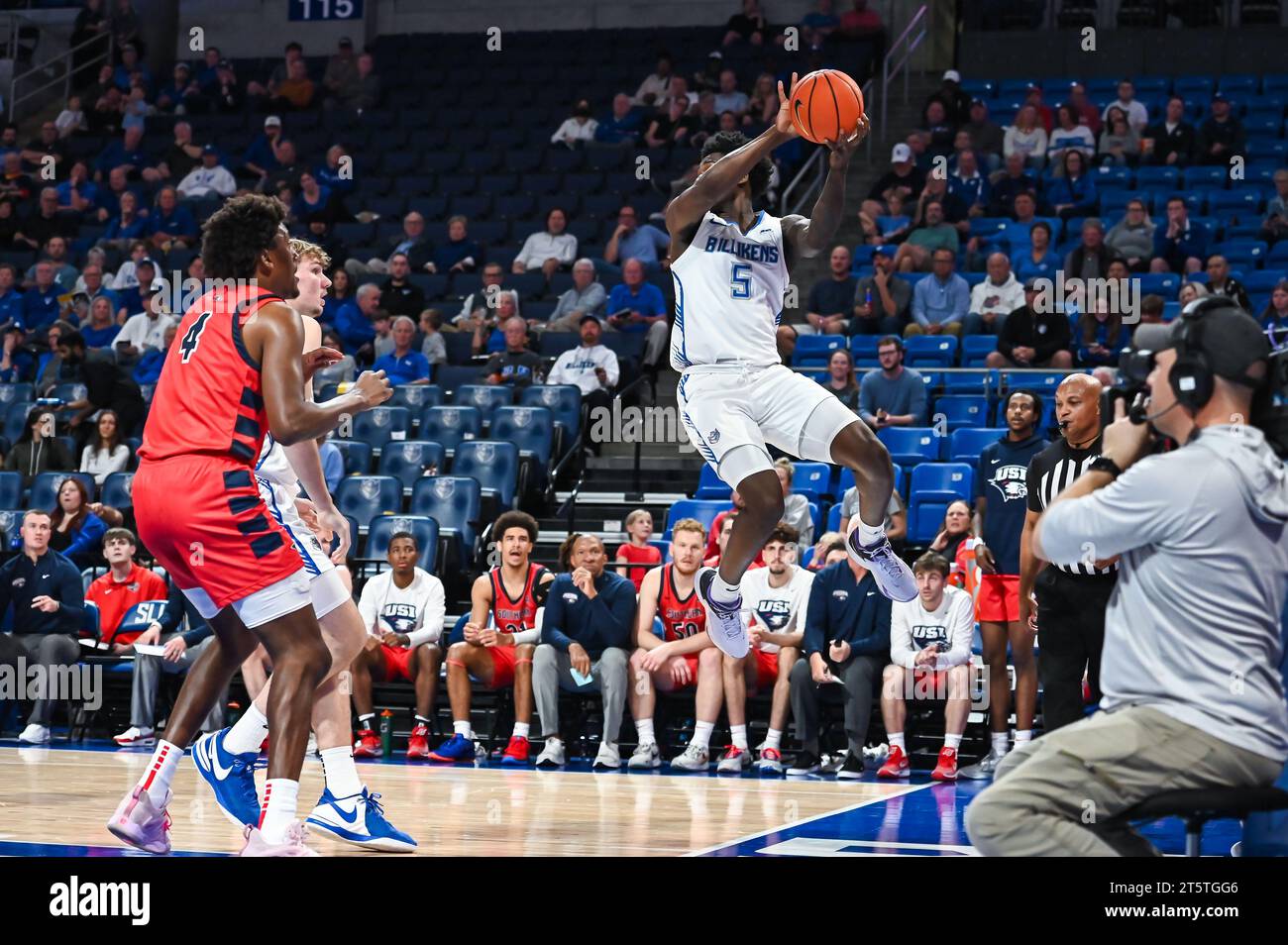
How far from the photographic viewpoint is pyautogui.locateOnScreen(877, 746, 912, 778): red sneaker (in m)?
8.92

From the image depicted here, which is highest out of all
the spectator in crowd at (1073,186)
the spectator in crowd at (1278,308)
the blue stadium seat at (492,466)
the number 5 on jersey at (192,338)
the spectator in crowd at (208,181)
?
the spectator in crowd at (208,181)

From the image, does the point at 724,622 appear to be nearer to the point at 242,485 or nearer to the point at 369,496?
the point at 242,485

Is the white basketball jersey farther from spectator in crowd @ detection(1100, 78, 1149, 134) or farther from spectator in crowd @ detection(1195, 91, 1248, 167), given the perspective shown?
spectator in crowd @ detection(1100, 78, 1149, 134)

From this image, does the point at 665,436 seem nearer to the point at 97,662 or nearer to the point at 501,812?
the point at 97,662

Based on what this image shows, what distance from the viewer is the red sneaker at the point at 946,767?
880cm

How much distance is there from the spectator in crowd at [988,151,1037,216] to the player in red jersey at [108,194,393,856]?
10.5 m

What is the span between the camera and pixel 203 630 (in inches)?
425

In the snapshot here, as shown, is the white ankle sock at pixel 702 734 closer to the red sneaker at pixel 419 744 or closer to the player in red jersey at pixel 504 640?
the player in red jersey at pixel 504 640

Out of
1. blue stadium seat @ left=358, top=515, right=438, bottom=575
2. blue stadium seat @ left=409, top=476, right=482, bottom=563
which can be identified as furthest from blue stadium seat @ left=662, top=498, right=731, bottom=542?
blue stadium seat @ left=358, top=515, right=438, bottom=575

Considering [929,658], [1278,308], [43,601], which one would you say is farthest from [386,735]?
[1278,308]

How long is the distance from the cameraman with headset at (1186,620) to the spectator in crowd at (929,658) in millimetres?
5419

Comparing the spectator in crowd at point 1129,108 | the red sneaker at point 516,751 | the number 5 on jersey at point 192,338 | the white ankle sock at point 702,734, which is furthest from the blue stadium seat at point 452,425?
the number 5 on jersey at point 192,338

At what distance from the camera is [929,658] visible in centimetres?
904

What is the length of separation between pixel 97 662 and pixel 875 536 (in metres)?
6.72
